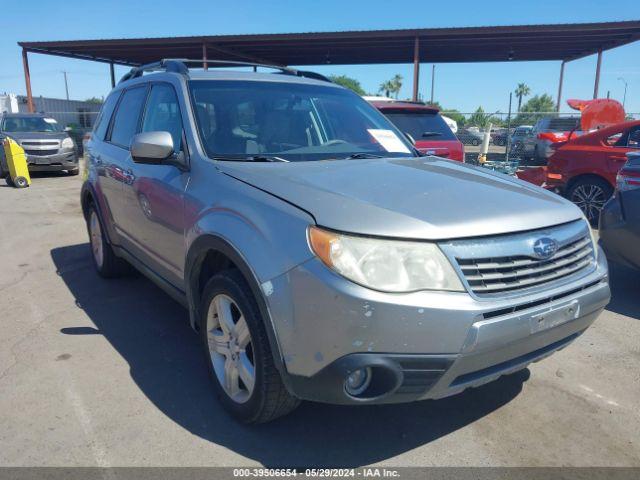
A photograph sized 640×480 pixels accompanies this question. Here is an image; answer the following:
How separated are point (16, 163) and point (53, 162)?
1790 millimetres

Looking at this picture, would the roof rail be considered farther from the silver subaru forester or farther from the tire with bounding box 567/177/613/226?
the tire with bounding box 567/177/613/226

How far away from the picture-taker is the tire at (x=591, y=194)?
24.8ft

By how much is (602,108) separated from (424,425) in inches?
468

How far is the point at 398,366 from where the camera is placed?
2016 millimetres

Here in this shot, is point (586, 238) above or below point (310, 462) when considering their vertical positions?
above

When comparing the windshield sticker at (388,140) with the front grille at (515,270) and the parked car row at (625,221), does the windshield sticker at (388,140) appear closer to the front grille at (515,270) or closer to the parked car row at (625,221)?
the front grille at (515,270)

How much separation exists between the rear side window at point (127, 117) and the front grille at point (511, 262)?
293cm

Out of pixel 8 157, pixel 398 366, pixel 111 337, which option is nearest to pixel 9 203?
pixel 8 157

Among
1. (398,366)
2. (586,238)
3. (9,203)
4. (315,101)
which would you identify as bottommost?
(9,203)

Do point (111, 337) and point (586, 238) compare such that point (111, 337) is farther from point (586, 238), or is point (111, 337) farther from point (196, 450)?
point (586, 238)

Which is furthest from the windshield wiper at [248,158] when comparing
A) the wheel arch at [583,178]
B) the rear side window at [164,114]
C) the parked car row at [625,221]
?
the wheel arch at [583,178]

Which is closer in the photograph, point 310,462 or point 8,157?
point 310,462

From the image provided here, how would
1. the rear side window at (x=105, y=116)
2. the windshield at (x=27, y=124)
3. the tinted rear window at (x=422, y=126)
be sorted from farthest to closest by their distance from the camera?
the windshield at (x=27, y=124) < the tinted rear window at (x=422, y=126) < the rear side window at (x=105, y=116)

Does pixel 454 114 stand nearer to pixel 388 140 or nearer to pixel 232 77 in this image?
pixel 388 140
